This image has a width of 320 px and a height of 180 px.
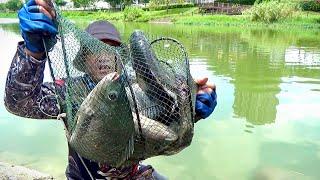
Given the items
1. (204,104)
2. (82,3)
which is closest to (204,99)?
(204,104)

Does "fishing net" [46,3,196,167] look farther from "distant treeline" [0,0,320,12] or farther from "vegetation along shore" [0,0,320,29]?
"vegetation along shore" [0,0,320,29]

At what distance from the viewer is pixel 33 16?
6.49ft

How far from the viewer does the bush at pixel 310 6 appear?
53406 mm

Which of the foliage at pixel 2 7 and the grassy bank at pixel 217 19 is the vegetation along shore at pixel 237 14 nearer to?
the grassy bank at pixel 217 19

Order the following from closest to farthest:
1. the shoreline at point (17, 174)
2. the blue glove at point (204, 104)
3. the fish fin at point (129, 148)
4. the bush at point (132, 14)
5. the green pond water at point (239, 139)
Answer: the fish fin at point (129, 148), the blue glove at point (204, 104), the shoreline at point (17, 174), the green pond water at point (239, 139), the bush at point (132, 14)

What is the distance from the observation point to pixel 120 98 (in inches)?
67.6

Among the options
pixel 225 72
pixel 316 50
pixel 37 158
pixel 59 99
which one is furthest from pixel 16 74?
pixel 316 50

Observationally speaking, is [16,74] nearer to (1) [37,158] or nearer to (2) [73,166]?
(2) [73,166]

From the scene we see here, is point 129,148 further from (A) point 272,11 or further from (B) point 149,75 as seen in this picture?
(A) point 272,11

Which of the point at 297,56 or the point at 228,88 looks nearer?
the point at 228,88

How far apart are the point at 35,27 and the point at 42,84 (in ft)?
1.44

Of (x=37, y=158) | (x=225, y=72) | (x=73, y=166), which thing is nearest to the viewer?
(x=73, y=166)

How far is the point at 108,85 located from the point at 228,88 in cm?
1174

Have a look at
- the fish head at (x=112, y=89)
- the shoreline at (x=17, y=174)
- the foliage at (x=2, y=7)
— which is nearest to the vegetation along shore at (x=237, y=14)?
the foliage at (x=2, y=7)
